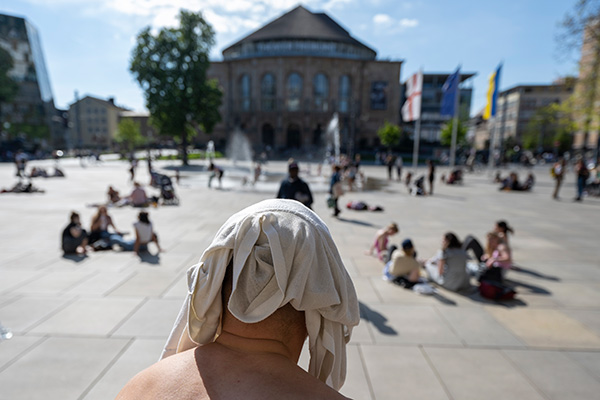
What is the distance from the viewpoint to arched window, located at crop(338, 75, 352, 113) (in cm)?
6525

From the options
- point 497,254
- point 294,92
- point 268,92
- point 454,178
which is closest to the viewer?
point 497,254

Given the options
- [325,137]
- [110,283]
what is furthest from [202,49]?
[110,283]

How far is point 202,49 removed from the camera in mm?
39250

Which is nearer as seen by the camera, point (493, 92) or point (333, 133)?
point (493, 92)

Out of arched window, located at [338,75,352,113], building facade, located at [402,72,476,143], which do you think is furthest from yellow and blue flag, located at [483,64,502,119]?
building facade, located at [402,72,476,143]

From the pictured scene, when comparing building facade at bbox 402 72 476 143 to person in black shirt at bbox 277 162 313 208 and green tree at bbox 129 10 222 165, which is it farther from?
person in black shirt at bbox 277 162 313 208

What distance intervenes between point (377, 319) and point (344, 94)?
65.2 m

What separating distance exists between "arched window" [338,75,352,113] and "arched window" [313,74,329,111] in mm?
2691

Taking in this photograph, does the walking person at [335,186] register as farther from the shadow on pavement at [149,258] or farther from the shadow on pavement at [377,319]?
the shadow on pavement at [377,319]

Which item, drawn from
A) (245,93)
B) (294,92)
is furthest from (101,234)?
(245,93)

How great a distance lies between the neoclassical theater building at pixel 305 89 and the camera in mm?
63906

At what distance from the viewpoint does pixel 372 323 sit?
4.55m

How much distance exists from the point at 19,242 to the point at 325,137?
60.0m

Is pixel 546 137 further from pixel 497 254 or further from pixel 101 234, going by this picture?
pixel 101 234
